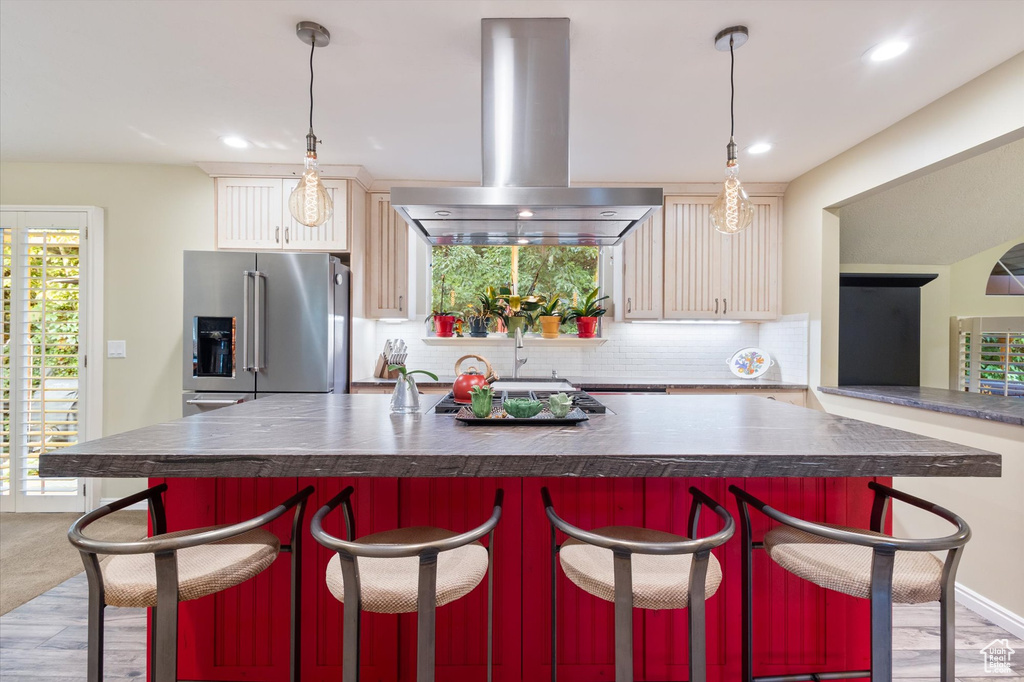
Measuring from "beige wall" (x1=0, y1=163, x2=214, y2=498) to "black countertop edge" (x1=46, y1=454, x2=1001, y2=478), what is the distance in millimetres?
2888

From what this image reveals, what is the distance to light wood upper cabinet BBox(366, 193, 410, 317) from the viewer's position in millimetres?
4051

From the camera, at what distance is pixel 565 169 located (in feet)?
6.52

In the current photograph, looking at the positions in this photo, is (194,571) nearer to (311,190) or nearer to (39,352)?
(311,190)

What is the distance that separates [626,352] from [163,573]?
12.2 feet

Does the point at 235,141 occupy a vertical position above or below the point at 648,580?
above

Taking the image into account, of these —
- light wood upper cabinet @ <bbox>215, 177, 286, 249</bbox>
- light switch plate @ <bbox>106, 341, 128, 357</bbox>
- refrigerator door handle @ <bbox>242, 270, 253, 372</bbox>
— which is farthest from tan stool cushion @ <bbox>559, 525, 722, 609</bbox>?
light switch plate @ <bbox>106, 341, 128, 357</bbox>

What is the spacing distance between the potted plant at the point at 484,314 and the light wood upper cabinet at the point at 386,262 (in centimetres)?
53

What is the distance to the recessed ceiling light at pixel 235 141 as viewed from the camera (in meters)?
3.19

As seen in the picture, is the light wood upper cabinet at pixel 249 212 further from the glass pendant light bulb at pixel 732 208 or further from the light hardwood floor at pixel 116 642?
the glass pendant light bulb at pixel 732 208

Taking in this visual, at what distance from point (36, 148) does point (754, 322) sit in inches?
214

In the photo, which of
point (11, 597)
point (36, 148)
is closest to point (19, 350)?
point (36, 148)

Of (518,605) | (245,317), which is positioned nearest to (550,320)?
(245,317)

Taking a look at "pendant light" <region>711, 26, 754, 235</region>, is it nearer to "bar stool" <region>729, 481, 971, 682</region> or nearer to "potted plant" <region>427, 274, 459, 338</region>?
"bar stool" <region>729, 481, 971, 682</region>

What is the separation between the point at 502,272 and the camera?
14.5ft
